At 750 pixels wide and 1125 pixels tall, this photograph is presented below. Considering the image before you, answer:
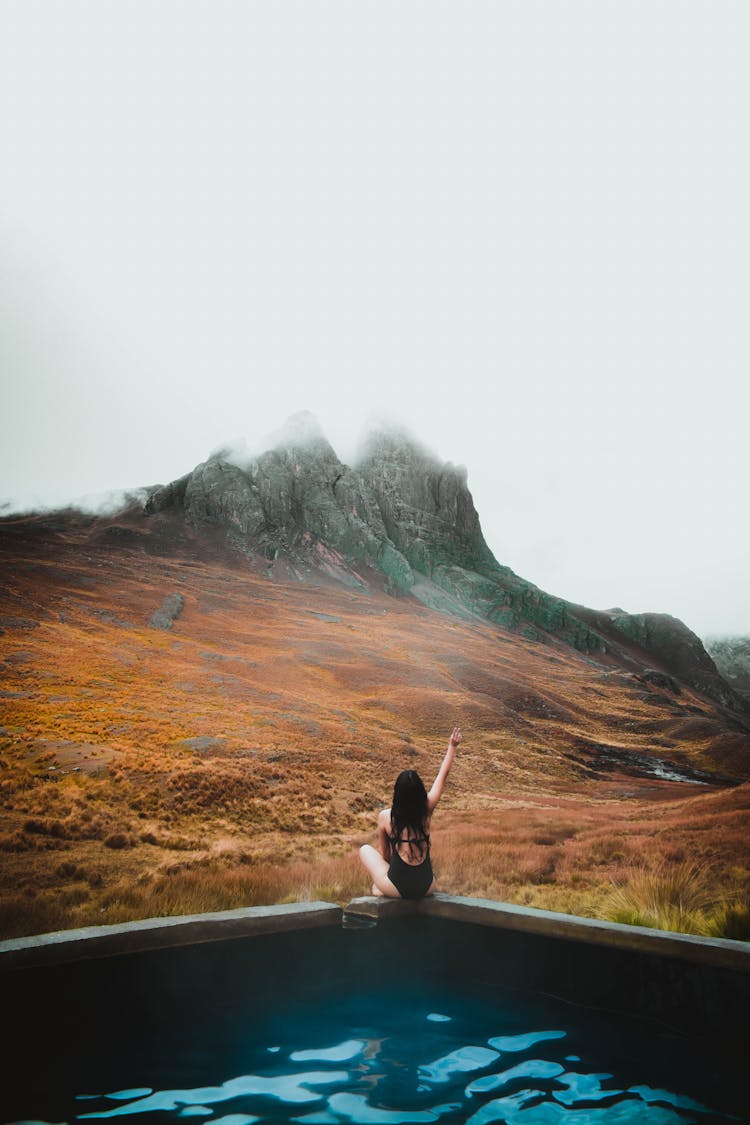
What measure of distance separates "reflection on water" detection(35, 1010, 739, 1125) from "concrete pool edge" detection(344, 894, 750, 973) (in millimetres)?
605

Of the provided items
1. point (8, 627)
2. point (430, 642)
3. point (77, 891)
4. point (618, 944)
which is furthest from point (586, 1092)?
point (430, 642)

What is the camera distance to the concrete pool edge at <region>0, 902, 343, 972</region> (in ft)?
12.3

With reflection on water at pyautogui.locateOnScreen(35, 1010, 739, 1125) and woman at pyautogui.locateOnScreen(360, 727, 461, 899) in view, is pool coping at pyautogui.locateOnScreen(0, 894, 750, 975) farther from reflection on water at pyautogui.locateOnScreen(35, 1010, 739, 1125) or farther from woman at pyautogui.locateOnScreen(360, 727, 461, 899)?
reflection on water at pyautogui.locateOnScreen(35, 1010, 739, 1125)

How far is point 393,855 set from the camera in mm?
5766

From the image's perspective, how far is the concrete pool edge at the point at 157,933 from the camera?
3.76 meters

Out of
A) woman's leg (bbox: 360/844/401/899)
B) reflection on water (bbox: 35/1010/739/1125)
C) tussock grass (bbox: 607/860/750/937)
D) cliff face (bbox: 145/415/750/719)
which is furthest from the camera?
cliff face (bbox: 145/415/750/719)

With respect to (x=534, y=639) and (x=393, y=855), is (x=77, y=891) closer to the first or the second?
(x=393, y=855)

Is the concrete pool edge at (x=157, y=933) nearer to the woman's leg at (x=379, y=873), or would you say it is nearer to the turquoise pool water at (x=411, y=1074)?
the turquoise pool water at (x=411, y=1074)

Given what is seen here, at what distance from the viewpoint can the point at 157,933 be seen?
421cm

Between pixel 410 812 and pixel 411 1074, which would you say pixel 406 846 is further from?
pixel 411 1074

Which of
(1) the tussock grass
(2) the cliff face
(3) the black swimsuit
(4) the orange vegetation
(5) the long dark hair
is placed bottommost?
(4) the orange vegetation

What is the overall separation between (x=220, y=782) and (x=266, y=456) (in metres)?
110

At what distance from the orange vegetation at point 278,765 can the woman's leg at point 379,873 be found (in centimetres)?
172

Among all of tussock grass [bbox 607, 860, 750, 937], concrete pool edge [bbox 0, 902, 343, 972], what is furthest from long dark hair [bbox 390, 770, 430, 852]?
tussock grass [bbox 607, 860, 750, 937]
